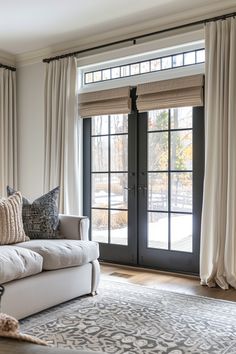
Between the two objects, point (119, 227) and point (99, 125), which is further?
point (99, 125)

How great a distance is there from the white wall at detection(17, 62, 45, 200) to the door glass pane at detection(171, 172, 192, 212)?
6.36 ft

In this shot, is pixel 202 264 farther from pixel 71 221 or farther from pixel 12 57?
pixel 12 57

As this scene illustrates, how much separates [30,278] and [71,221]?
80 cm

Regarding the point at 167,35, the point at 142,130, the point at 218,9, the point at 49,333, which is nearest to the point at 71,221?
the point at 49,333

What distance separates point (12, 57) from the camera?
208 inches

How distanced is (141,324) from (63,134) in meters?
2.79

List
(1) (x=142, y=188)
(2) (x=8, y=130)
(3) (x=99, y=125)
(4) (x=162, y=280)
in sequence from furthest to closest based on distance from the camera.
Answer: (2) (x=8, y=130)
(3) (x=99, y=125)
(1) (x=142, y=188)
(4) (x=162, y=280)

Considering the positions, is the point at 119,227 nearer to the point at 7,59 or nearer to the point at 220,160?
the point at 220,160

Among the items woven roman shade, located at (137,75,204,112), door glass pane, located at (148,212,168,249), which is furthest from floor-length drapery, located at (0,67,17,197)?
door glass pane, located at (148,212,168,249)

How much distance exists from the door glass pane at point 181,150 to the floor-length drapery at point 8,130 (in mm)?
2363

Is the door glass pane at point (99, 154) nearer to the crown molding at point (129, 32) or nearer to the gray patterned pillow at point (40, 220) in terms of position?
the crown molding at point (129, 32)

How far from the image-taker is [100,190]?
471 centimetres

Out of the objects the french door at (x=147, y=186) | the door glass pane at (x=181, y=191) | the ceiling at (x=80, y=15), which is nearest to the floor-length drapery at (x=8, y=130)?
the ceiling at (x=80, y=15)

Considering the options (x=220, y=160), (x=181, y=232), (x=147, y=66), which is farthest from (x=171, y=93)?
(x=181, y=232)
